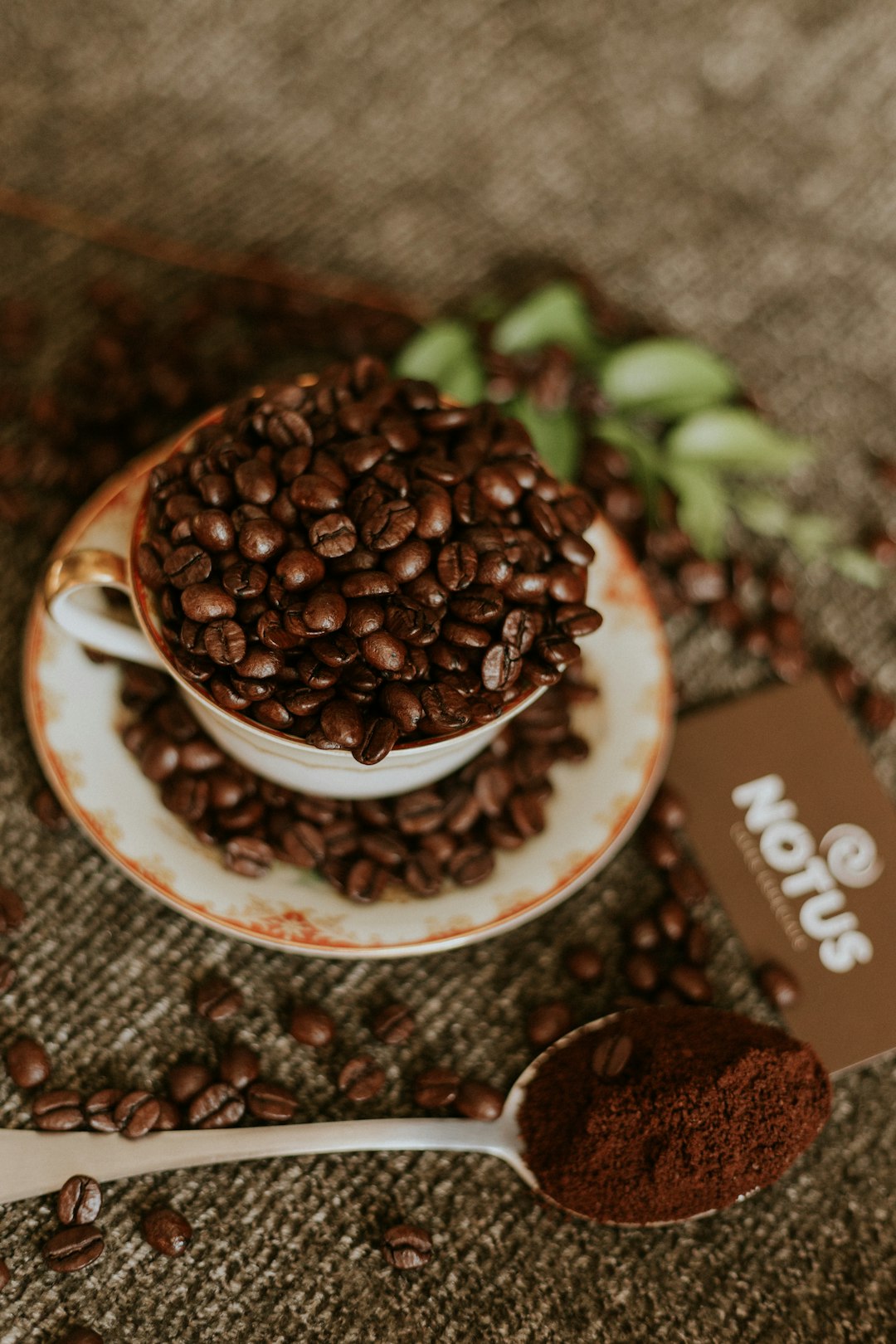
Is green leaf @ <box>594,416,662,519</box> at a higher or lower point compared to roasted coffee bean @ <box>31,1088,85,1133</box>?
higher

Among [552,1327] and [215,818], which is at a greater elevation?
[215,818]

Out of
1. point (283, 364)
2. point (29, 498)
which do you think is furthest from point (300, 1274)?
point (283, 364)

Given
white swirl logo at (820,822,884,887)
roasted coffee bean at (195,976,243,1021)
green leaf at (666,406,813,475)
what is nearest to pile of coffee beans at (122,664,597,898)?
roasted coffee bean at (195,976,243,1021)

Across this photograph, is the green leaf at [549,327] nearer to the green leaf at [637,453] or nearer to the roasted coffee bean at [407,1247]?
the green leaf at [637,453]

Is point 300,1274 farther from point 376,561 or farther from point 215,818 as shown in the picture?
point 376,561

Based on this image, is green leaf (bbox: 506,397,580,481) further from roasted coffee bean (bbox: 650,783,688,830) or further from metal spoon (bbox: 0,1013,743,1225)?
metal spoon (bbox: 0,1013,743,1225)
